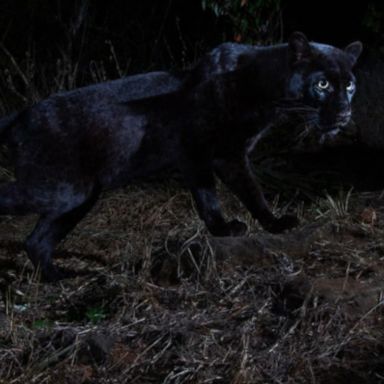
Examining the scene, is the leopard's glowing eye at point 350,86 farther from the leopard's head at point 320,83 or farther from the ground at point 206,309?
the ground at point 206,309

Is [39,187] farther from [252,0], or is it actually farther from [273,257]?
Result: [252,0]

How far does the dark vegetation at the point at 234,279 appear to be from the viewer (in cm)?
392

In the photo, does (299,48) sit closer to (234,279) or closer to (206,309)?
(234,279)

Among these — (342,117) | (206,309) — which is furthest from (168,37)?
(206,309)

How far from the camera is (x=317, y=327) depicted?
4109 millimetres

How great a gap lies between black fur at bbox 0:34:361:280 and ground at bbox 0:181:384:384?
32cm

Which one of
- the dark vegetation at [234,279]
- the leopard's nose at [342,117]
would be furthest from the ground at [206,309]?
the leopard's nose at [342,117]

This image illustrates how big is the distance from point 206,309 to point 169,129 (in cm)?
131

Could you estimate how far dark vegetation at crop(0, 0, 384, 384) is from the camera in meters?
3.92

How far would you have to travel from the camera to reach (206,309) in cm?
448

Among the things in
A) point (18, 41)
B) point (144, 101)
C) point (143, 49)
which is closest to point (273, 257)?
point (144, 101)

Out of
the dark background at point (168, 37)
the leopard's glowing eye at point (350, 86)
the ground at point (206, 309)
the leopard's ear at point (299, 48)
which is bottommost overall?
the dark background at point (168, 37)

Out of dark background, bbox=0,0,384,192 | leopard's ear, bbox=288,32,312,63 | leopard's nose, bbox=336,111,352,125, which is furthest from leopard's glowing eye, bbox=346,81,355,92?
dark background, bbox=0,0,384,192

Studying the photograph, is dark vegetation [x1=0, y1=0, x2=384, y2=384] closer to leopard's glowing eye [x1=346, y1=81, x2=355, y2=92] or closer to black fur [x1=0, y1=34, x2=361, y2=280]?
black fur [x1=0, y1=34, x2=361, y2=280]
